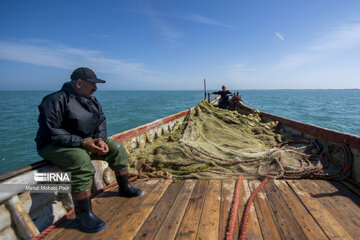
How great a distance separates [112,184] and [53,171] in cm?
87

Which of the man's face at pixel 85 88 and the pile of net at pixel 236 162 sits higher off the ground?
the man's face at pixel 85 88

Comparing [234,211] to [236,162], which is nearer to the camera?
[234,211]

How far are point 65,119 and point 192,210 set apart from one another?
1.79 metres

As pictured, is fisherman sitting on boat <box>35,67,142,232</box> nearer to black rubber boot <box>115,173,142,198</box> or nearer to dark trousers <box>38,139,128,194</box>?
dark trousers <box>38,139,128,194</box>

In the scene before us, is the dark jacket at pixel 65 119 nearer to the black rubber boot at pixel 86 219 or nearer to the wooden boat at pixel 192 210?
the wooden boat at pixel 192 210

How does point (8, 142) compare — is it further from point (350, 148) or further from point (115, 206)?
point (350, 148)

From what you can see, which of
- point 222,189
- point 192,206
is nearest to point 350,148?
point 222,189

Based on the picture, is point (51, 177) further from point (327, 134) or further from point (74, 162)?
point (327, 134)

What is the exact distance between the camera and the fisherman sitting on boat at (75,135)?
197 centimetres

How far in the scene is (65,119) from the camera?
6.97 feet

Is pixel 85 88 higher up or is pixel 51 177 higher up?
pixel 85 88

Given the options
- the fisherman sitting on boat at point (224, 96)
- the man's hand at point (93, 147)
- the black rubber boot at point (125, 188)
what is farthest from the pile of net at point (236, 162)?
the fisherman sitting on boat at point (224, 96)

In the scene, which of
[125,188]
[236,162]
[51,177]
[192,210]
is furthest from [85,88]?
[236,162]

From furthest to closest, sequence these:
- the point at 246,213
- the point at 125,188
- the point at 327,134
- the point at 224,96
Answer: the point at 224,96, the point at 327,134, the point at 125,188, the point at 246,213
